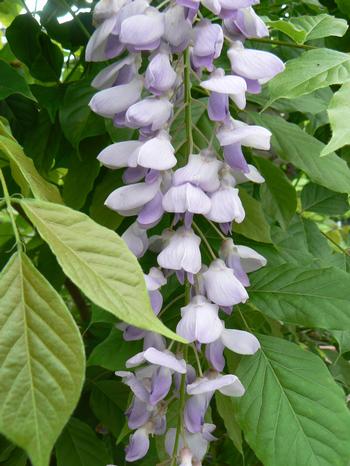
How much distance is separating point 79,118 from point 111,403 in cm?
59

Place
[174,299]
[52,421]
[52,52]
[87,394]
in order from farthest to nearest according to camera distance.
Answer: [87,394] → [52,52] → [174,299] → [52,421]

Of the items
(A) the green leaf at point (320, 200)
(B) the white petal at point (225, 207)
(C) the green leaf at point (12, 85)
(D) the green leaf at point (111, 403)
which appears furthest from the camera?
(A) the green leaf at point (320, 200)

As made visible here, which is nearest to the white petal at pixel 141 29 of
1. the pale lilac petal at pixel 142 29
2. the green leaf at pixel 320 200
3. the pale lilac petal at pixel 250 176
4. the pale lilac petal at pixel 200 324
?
the pale lilac petal at pixel 142 29

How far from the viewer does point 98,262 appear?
60cm

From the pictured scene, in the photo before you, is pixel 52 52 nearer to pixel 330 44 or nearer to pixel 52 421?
pixel 330 44

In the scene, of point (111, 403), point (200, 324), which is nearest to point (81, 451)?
point (111, 403)

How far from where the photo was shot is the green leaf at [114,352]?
0.95 m

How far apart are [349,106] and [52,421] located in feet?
1.48

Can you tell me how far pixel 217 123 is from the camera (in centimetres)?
81

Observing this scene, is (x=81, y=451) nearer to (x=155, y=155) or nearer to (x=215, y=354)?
(x=215, y=354)

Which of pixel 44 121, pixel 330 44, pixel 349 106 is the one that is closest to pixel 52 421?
pixel 349 106

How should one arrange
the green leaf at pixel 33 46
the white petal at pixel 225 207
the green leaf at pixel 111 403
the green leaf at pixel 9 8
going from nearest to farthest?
the white petal at pixel 225 207, the green leaf at pixel 33 46, the green leaf at pixel 111 403, the green leaf at pixel 9 8

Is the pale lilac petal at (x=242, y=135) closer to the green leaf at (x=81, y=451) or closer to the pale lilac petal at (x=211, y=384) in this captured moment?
the pale lilac petal at (x=211, y=384)

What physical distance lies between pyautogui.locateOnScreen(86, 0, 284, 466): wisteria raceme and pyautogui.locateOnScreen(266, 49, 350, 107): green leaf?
0.02 m
